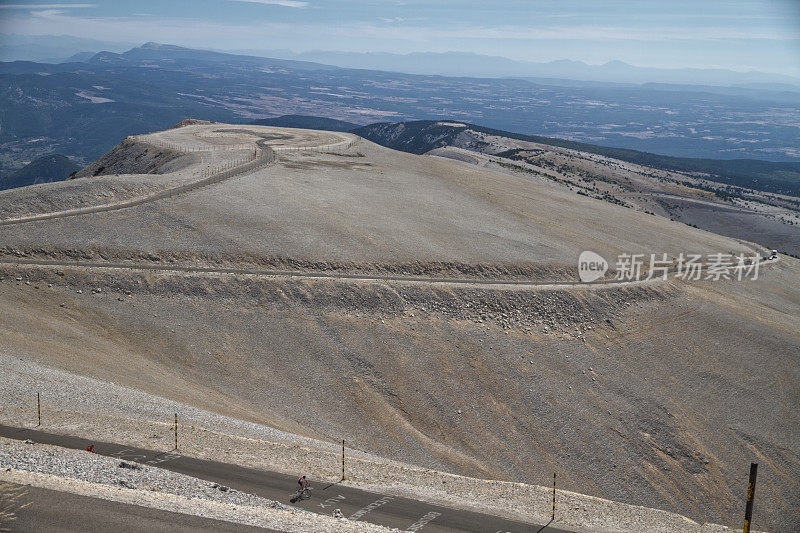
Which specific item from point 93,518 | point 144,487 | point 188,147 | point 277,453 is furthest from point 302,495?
point 188,147

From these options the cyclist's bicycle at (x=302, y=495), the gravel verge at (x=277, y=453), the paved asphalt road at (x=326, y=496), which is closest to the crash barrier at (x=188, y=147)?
the gravel verge at (x=277, y=453)

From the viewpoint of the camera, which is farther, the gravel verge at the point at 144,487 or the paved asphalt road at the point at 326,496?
the paved asphalt road at the point at 326,496

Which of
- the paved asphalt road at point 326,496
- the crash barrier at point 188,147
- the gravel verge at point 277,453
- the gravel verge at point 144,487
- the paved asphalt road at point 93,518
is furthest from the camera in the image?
the crash barrier at point 188,147

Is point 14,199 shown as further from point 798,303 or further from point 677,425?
point 798,303

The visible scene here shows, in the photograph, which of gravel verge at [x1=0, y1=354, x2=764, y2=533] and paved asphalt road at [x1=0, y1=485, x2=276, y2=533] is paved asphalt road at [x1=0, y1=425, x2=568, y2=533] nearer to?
gravel verge at [x1=0, y1=354, x2=764, y2=533]

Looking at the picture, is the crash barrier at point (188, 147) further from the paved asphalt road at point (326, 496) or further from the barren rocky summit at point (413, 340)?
the paved asphalt road at point (326, 496)

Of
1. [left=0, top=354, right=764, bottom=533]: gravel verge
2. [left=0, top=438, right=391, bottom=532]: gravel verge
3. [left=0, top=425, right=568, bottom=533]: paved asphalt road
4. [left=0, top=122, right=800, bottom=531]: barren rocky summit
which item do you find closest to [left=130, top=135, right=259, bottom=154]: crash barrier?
[left=0, top=122, right=800, bottom=531]: barren rocky summit
